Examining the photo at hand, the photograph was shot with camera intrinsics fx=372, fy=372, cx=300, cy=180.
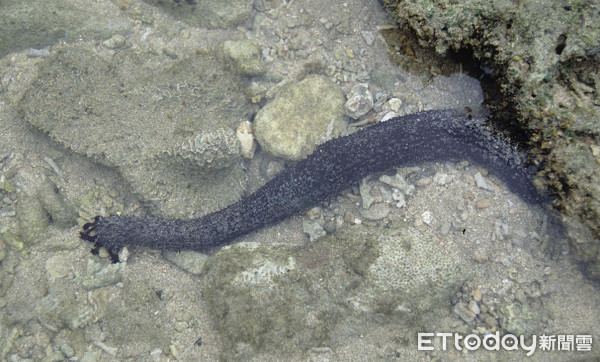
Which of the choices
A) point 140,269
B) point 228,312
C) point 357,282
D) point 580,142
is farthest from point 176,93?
point 580,142

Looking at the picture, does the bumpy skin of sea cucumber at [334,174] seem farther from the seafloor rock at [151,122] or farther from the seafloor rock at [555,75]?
the seafloor rock at [555,75]

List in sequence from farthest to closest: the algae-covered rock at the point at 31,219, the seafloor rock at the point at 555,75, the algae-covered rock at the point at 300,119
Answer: the algae-covered rock at the point at 300,119 < the algae-covered rock at the point at 31,219 < the seafloor rock at the point at 555,75

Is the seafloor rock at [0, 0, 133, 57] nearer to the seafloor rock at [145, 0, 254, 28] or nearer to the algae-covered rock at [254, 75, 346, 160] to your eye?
the seafloor rock at [145, 0, 254, 28]

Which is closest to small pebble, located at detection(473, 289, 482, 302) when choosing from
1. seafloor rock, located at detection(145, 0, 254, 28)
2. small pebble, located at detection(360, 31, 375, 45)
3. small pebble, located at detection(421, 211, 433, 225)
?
small pebble, located at detection(421, 211, 433, 225)

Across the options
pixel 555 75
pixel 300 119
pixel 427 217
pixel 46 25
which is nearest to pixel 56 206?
pixel 46 25

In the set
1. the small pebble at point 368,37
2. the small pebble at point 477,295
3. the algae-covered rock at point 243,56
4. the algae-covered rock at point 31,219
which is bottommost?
the small pebble at point 477,295

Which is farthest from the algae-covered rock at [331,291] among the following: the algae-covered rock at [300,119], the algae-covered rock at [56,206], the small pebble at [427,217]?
the algae-covered rock at [56,206]

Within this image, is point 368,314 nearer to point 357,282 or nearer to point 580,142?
point 357,282
